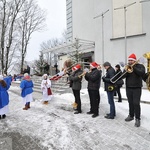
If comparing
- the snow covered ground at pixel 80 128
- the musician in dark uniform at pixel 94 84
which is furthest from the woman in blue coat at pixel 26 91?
the musician in dark uniform at pixel 94 84

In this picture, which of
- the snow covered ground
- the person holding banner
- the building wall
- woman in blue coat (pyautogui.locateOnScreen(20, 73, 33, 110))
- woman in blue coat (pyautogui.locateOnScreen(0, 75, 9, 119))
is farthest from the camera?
the building wall

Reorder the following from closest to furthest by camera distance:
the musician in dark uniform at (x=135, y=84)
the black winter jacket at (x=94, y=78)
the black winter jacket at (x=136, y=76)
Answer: the black winter jacket at (x=136, y=76)
the musician in dark uniform at (x=135, y=84)
the black winter jacket at (x=94, y=78)

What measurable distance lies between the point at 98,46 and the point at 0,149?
11835 millimetres

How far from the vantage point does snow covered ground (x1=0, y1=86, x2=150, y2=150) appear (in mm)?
4293

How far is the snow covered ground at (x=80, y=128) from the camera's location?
→ 4293 millimetres

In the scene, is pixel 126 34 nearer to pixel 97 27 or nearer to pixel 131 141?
pixel 97 27

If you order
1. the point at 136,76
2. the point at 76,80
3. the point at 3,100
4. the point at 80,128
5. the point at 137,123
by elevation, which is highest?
the point at 136,76

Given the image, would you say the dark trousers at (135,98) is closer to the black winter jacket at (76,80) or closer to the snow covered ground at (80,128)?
the snow covered ground at (80,128)

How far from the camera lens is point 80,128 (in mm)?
5230

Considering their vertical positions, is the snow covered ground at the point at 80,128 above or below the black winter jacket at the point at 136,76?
below

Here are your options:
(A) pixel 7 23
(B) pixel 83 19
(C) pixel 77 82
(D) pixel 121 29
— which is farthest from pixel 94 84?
(A) pixel 7 23

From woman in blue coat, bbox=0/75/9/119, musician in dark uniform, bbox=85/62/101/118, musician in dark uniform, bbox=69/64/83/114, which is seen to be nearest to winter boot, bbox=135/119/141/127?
musician in dark uniform, bbox=85/62/101/118

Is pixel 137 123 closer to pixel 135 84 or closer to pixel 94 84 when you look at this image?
pixel 135 84

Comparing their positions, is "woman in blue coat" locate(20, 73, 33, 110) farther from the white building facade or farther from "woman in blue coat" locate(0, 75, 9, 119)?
the white building facade
